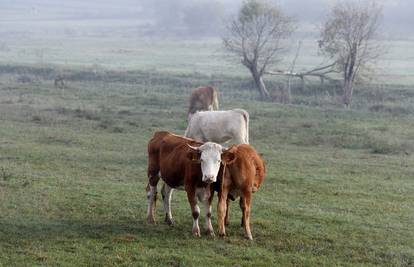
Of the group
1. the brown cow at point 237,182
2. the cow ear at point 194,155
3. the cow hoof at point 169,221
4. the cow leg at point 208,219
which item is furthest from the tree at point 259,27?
the cow ear at point 194,155

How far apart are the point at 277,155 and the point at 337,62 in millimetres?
17145

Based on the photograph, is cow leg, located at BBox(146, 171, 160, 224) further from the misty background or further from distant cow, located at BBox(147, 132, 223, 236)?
the misty background

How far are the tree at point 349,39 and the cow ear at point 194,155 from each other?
2494 centimetres

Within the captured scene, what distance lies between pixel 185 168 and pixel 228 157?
732mm

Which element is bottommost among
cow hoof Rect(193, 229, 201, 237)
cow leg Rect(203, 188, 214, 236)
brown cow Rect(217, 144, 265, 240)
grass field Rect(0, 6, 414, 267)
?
grass field Rect(0, 6, 414, 267)

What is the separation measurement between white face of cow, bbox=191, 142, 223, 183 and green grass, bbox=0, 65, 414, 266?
0.97 meters

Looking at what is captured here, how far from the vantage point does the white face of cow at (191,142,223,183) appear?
33.1 ft

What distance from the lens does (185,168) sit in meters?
10.8

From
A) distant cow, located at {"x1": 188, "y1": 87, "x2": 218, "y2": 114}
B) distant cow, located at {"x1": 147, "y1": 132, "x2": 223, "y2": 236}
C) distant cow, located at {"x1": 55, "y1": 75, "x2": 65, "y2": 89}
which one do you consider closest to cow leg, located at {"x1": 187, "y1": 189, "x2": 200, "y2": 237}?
distant cow, located at {"x1": 147, "y1": 132, "x2": 223, "y2": 236}

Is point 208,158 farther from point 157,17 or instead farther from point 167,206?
point 157,17

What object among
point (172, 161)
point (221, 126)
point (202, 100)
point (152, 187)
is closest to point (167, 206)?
point (152, 187)

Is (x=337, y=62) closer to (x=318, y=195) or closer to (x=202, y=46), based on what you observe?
(x=318, y=195)

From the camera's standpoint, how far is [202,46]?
83062mm

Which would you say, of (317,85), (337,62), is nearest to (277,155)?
(337,62)
